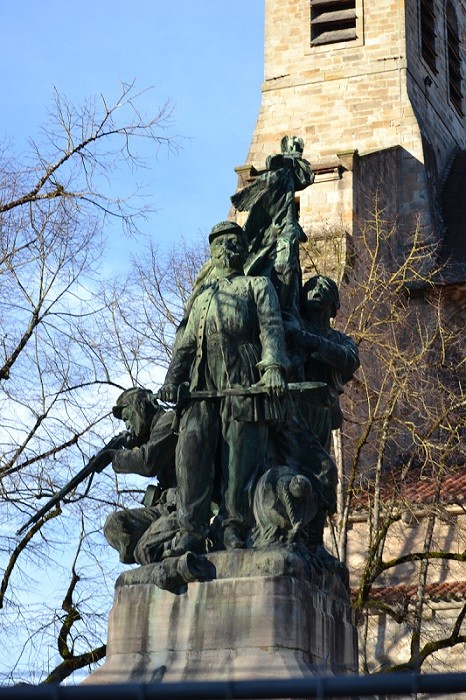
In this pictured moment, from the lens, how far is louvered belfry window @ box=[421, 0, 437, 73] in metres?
35.5

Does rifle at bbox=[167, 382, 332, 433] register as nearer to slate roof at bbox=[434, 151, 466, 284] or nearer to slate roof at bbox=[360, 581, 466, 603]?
slate roof at bbox=[360, 581, 466, 603]

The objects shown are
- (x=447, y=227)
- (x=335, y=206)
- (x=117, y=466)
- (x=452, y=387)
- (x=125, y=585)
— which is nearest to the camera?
(x=125, y=585)

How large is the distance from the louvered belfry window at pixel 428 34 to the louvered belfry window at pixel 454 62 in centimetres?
142

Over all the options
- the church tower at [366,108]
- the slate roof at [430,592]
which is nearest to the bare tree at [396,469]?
the slate roof at [430,592]

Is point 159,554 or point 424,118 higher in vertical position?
point 424,118

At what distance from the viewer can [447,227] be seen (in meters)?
32.8

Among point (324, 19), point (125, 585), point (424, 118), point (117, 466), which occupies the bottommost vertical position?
point (125, 585)

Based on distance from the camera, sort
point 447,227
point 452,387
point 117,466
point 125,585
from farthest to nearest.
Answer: point 447,227, point 452,387, point 117,466, point 125,585

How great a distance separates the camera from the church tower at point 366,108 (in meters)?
31.1

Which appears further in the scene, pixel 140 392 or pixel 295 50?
pixel 295 50

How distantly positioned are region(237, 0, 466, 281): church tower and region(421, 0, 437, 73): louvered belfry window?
4 centimetres

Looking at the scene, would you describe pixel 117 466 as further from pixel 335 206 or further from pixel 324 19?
pixel 324 19

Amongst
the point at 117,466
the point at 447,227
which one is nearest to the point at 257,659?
the point at 117,466

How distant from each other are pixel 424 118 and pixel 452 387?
10986 mm
